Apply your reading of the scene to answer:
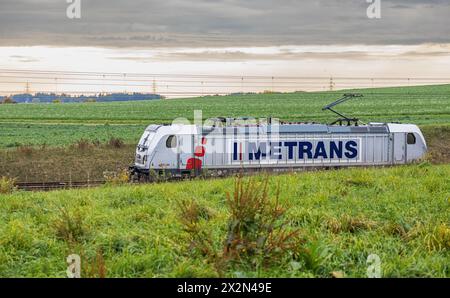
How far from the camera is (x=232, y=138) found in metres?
26.9

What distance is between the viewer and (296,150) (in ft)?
91.6

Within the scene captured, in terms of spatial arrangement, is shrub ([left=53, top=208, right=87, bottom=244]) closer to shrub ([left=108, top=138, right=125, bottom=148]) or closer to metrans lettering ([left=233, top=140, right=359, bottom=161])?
metrans lettering ([left=233, top=140, right=359, bottom=161])

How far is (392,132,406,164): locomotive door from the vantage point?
2952 cm

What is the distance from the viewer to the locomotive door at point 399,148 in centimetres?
2952

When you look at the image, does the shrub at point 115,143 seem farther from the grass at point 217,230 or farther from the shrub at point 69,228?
the shrub at point 69,228

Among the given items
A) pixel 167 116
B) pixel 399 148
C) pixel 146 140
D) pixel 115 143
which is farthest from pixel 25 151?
pixel 167 116

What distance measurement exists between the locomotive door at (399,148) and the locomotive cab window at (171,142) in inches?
426

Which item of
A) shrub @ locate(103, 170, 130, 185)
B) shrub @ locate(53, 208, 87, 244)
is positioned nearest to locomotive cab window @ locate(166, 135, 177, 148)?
shrub @ locate(103, 170, 130, 185)

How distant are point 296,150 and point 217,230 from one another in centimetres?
1881

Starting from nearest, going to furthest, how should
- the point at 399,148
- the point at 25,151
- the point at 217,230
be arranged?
1. the point at 217,230
2. the point at 399,148
3. the point at 25,151

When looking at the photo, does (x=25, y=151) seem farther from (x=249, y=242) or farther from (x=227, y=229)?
(x=249, y=242)

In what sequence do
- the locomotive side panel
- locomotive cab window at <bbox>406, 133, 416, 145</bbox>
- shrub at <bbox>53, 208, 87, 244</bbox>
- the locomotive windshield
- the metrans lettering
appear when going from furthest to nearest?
locomotive cab window at <bbox>406, 133, 416, 145</bbox> → the locomotive windshield → the metrans lettering → the locomotive side panel → shrub at <bbox>53, 208, 87, 244</bbox>

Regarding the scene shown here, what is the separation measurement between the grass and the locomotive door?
15.6 meters

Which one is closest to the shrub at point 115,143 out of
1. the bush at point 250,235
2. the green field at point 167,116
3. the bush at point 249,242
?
the green field at point 167,116
